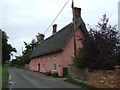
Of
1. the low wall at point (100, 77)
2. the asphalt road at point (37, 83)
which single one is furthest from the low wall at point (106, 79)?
the asphalt road at point (37, 83)

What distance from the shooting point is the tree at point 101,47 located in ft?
52.4

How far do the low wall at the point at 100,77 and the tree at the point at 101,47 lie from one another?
0.75 metres

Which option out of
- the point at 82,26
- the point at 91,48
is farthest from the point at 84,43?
the point at 82,26

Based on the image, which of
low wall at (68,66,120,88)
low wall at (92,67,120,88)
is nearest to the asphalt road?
low wall at (68,66,120,88)

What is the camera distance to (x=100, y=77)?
1509cm

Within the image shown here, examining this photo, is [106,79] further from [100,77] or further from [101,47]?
[101,47]

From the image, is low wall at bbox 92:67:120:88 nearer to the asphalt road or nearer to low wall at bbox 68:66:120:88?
low wall at bbox 68:66:120:88

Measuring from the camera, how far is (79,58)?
18438mm

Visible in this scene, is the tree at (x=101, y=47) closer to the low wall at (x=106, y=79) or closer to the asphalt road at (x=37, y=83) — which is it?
the low wall at (x=106, y=79)

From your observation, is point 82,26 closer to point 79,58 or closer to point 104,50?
point 79,58

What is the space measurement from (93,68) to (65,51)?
12423mm

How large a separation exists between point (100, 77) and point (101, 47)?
8.17ft

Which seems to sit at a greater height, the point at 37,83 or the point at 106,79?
the point at 106,79

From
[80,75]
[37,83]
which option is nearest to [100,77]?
[80,75]
